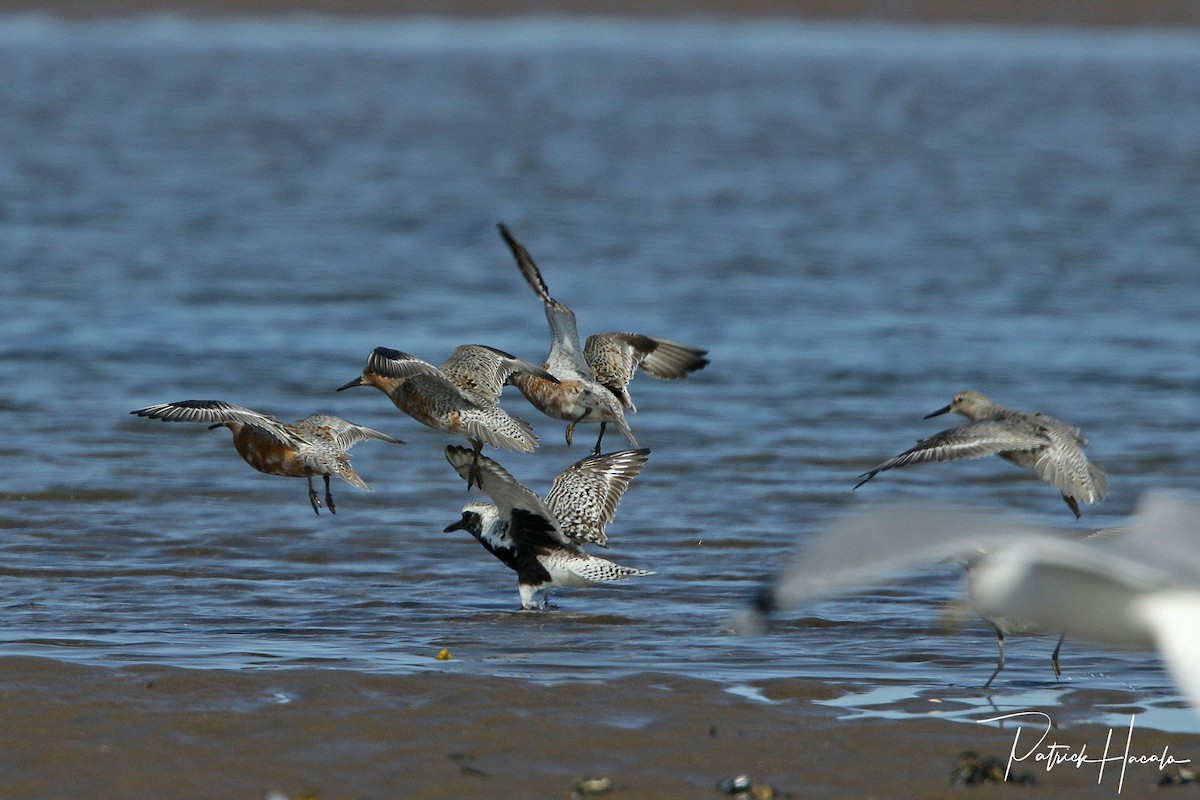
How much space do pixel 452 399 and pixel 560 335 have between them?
35.7 inches

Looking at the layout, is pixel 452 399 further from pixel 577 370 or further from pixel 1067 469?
pixel 1067 469

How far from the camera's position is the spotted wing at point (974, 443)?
27.3 feet

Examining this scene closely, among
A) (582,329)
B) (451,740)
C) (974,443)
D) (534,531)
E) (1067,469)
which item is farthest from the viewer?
(582,329)

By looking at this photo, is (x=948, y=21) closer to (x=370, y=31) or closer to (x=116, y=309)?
(x=370, y=31)

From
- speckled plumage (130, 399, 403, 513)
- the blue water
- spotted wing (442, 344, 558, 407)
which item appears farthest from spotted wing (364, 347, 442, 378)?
the blue water

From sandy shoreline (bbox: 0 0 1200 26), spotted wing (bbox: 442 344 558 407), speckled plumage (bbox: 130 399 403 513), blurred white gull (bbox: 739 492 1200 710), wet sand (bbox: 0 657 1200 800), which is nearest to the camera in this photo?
blurred white gull (bbox: 739 492 1200 710)

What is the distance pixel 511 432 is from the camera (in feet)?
29.9

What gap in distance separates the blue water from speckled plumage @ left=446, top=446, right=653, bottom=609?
0.69ft

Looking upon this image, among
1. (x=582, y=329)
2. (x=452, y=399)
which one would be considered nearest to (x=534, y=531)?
(x=452, y=399)

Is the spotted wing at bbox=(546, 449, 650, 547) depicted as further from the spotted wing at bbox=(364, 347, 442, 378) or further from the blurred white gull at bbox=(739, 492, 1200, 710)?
the blurred white gull at bbox=(739, 492, 1200, 710)

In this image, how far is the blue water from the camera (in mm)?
8391

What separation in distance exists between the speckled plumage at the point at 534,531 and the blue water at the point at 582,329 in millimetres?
210

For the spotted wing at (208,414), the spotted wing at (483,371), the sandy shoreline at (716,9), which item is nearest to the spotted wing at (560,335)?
the spotted wing at (483,371)

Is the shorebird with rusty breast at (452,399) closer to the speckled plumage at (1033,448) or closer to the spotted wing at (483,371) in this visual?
the spotted wing at (483,371)
